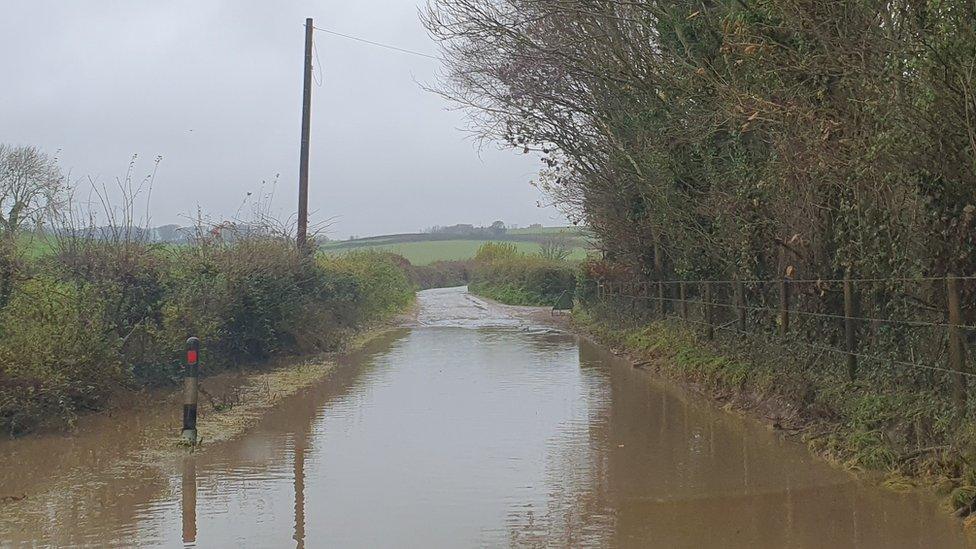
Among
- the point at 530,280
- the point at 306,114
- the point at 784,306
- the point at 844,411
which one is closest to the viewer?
the point at 844,411

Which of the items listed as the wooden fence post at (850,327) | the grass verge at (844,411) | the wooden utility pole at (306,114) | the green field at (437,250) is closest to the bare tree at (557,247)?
the green field at (437,250)

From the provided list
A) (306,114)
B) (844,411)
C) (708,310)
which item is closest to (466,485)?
(844,411)

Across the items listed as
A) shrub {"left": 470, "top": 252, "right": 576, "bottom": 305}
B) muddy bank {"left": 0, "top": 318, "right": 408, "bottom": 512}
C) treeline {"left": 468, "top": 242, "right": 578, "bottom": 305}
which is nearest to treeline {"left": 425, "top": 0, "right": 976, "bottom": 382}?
muddy bank {"left": 0, "top": 318, "right": 408, "bottom": 512}

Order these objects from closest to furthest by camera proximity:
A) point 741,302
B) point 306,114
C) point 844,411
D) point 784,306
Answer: point 844,411
point 784,306
point 741,302
point 306,114

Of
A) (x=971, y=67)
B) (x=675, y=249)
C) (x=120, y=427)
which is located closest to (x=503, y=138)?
(x=675, y=249)

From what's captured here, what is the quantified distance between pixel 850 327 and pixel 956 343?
2.58 m

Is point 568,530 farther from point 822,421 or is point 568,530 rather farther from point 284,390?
point 284,390

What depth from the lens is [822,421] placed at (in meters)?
10.6

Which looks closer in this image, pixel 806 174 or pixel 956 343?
pixel 956 343

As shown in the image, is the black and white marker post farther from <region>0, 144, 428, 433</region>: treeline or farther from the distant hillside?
the distant hillside

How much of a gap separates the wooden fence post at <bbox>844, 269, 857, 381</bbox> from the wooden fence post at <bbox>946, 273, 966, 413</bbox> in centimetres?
236

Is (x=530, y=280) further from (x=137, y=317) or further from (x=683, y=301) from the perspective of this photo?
(x=137, y=317)

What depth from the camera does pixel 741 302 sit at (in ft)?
51.0

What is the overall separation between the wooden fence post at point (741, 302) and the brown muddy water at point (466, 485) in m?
2.33
